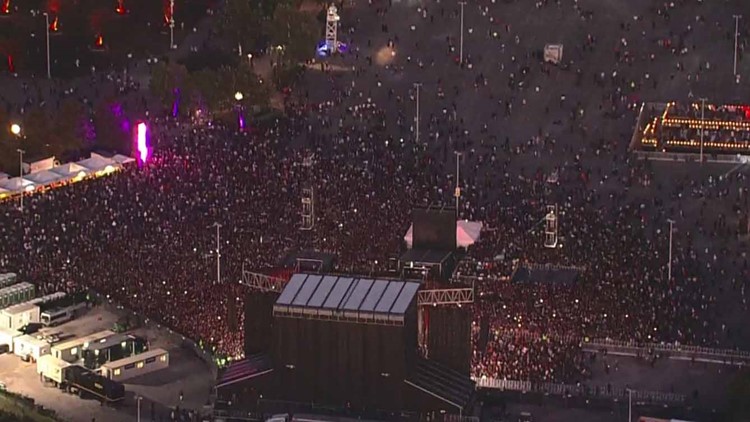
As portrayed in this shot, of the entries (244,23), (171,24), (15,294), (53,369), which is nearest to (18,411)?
(53,369)

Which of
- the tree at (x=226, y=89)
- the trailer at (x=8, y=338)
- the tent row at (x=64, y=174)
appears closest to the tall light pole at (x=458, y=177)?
the tree at (x=226, y=89)

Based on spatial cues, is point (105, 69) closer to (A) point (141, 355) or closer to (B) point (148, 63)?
(B) point (148, 63)

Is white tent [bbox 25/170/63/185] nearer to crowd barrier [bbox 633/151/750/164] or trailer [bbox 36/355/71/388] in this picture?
trailer [bbox 36/355/71/388]

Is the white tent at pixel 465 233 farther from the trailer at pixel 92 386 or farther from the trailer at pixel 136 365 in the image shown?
the trailer at pixel 92 386

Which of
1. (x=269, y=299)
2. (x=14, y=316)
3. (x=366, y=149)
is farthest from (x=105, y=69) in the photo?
(x=269, y=299)

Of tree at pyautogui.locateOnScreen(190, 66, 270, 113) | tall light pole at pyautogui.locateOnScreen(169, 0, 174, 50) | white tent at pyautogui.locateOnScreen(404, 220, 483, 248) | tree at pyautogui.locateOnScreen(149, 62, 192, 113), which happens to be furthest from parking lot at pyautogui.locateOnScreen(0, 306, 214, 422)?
tall light pole at pyautogui.locateOnScreen(169, 0, 174, 50)

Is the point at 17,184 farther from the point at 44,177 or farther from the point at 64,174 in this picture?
the point at 64,174
